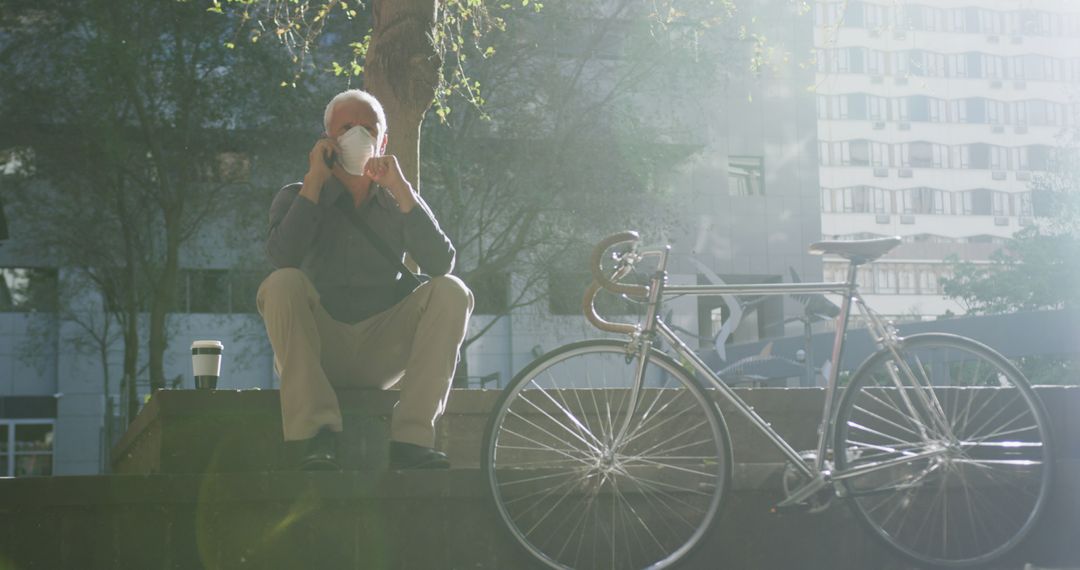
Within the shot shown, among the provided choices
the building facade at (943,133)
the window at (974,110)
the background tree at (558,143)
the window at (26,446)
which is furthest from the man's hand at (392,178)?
the window at (974,110)

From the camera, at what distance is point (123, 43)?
67.1 feet

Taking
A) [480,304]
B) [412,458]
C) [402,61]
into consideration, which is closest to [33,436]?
[480,304]

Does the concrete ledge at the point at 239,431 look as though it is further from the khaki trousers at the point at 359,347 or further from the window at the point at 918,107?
the window at the point at 918,107

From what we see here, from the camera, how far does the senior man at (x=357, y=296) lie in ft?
16.2

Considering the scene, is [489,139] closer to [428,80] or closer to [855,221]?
[428,80]

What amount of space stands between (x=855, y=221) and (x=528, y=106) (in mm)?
69478

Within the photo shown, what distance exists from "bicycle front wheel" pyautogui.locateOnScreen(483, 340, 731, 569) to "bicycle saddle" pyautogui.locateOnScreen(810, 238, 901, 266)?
0.76m

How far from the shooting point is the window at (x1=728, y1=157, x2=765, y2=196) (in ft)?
145

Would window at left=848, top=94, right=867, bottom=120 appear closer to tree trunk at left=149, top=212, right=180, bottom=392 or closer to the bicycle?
tree trunk at left=149, top=212, right=180, bottom=392

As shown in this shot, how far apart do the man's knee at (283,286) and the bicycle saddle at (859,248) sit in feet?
6.35

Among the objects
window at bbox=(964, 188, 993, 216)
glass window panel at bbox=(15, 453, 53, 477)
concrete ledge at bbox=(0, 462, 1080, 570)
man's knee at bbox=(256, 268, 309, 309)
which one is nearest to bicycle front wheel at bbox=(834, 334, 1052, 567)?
concrete ledge at bbox=(0, 462, 1080, 570)

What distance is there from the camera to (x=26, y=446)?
36.2 meters

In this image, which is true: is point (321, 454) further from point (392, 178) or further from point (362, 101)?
point (362, 101)

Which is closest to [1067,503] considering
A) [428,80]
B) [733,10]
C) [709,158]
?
[428,80]
